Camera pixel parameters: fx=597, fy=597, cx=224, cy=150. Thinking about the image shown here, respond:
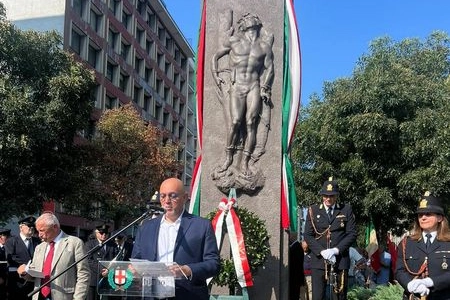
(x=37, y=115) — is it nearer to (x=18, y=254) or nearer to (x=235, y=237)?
(x=18, y=254)

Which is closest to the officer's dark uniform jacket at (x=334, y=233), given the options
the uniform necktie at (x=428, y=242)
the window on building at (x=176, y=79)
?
the uniform necktie at (x=428, y=242)

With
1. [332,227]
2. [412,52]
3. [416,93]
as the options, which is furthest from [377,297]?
[412,52]

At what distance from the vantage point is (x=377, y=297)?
947cm

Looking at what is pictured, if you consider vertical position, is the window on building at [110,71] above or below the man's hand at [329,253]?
above

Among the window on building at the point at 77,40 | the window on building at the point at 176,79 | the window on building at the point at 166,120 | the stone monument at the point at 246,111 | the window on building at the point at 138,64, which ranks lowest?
the stone monument at the point at 246,111

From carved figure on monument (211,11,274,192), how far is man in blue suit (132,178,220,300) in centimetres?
491

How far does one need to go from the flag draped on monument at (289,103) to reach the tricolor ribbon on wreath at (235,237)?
4.53 feet

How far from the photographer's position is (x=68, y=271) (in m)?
6.83

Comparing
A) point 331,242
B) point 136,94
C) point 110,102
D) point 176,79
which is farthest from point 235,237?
point 176,79

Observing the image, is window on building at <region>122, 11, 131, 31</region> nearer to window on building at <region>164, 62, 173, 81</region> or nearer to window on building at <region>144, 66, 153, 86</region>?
window on building at <region>144, 66, 153, 86</region>

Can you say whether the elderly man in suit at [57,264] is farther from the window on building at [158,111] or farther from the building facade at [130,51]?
the window on building at [158,111]

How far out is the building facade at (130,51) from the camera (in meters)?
38.0

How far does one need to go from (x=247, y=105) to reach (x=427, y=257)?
489 centimetres

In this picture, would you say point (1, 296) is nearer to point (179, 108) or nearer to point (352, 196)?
point (352, 196)
